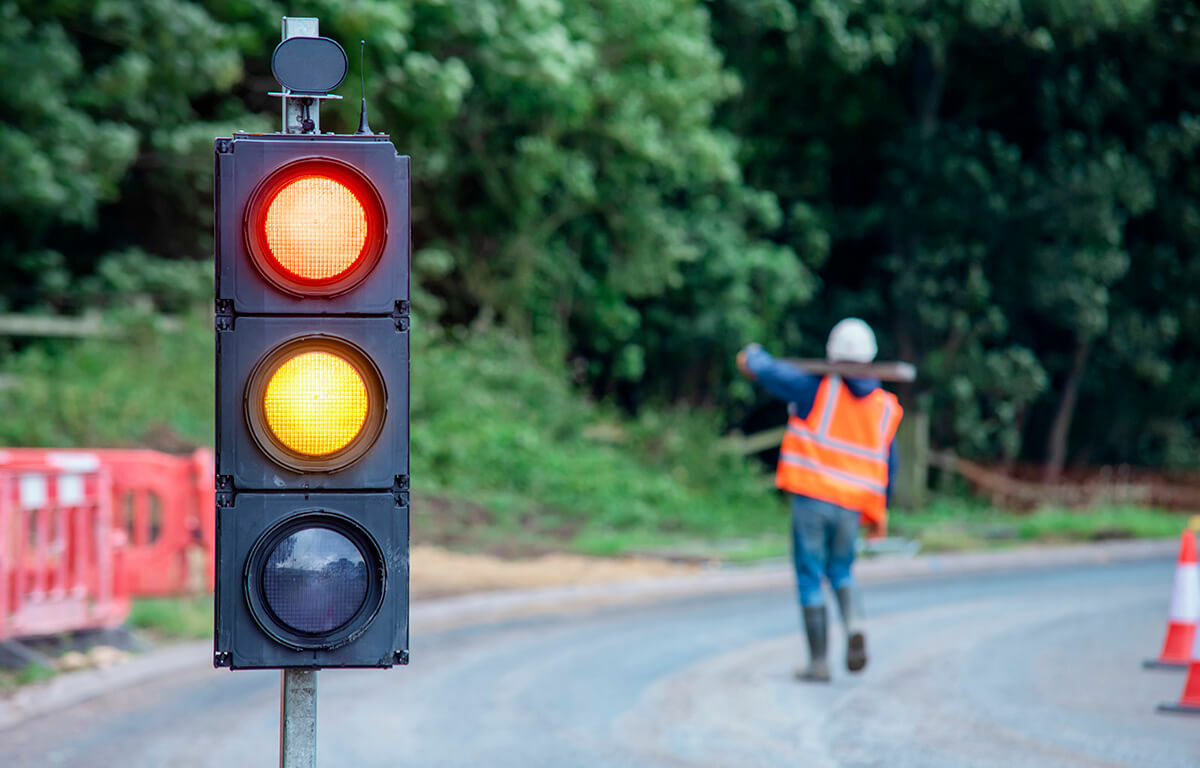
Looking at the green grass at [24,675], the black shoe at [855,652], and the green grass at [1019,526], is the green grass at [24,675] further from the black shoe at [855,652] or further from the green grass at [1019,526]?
the green grass at [1019,526]

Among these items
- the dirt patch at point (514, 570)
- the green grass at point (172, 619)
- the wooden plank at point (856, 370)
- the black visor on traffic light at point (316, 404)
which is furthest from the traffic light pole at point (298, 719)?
the dirt patch at point (514, 570)

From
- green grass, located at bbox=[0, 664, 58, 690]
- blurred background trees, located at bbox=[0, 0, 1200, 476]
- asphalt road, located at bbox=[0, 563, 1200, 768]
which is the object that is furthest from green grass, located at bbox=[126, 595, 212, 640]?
blurred background trees, located at bbox=[0, 0, 1200, 476]

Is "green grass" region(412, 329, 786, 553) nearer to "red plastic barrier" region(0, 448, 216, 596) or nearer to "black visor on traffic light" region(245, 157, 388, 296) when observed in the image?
"red plastic barrier" region(0, 448, 216, 596)

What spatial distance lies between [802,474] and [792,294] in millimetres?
13905

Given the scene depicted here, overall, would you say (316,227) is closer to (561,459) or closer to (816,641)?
(816,641)

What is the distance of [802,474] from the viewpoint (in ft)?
27.3

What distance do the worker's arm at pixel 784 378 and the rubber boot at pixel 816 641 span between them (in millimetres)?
1066

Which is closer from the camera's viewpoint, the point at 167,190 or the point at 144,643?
the point at 144,643

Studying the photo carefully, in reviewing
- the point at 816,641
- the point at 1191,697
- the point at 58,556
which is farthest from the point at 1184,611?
the point at 58,556

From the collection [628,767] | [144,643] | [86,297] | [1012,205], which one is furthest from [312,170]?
[1012,205]

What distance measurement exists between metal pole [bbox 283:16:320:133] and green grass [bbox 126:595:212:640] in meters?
6.55

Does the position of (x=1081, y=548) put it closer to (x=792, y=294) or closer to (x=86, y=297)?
(x=792, y=294)

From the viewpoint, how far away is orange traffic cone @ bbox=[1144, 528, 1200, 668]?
841 centimetres

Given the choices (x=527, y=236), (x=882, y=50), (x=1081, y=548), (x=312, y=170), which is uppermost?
(x=882, y=50)
